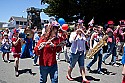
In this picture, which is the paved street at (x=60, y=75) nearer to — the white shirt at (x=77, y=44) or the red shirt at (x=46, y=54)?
the white shirt at (x=77, y=44)

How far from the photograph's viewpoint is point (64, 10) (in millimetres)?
25953

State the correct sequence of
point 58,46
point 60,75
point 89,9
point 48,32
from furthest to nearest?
point 89,9 < point 60,75 < point 58,46 < point 48,32

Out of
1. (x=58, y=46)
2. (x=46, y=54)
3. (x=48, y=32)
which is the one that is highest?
(x=48, y=32)

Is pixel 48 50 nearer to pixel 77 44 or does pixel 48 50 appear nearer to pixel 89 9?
pixel 77 44

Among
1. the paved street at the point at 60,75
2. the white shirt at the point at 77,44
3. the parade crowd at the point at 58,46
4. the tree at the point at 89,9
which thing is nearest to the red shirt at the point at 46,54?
the parade crowd at the point at 58,46

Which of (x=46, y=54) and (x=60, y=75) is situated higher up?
(x=46, y=54)

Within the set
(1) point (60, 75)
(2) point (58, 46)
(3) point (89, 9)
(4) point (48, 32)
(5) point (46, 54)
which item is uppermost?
(3) point (89, 9)

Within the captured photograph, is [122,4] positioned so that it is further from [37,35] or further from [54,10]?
[37,35]

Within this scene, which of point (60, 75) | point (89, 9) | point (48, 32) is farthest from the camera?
point (89, 9)

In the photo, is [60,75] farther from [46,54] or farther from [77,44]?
[46,54]

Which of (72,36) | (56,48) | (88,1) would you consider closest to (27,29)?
(72,36)

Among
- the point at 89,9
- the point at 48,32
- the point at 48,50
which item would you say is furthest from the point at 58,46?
the point at 89,9

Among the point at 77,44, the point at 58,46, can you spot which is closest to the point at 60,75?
the point at 77,44

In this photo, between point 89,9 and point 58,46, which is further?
point 89,9
